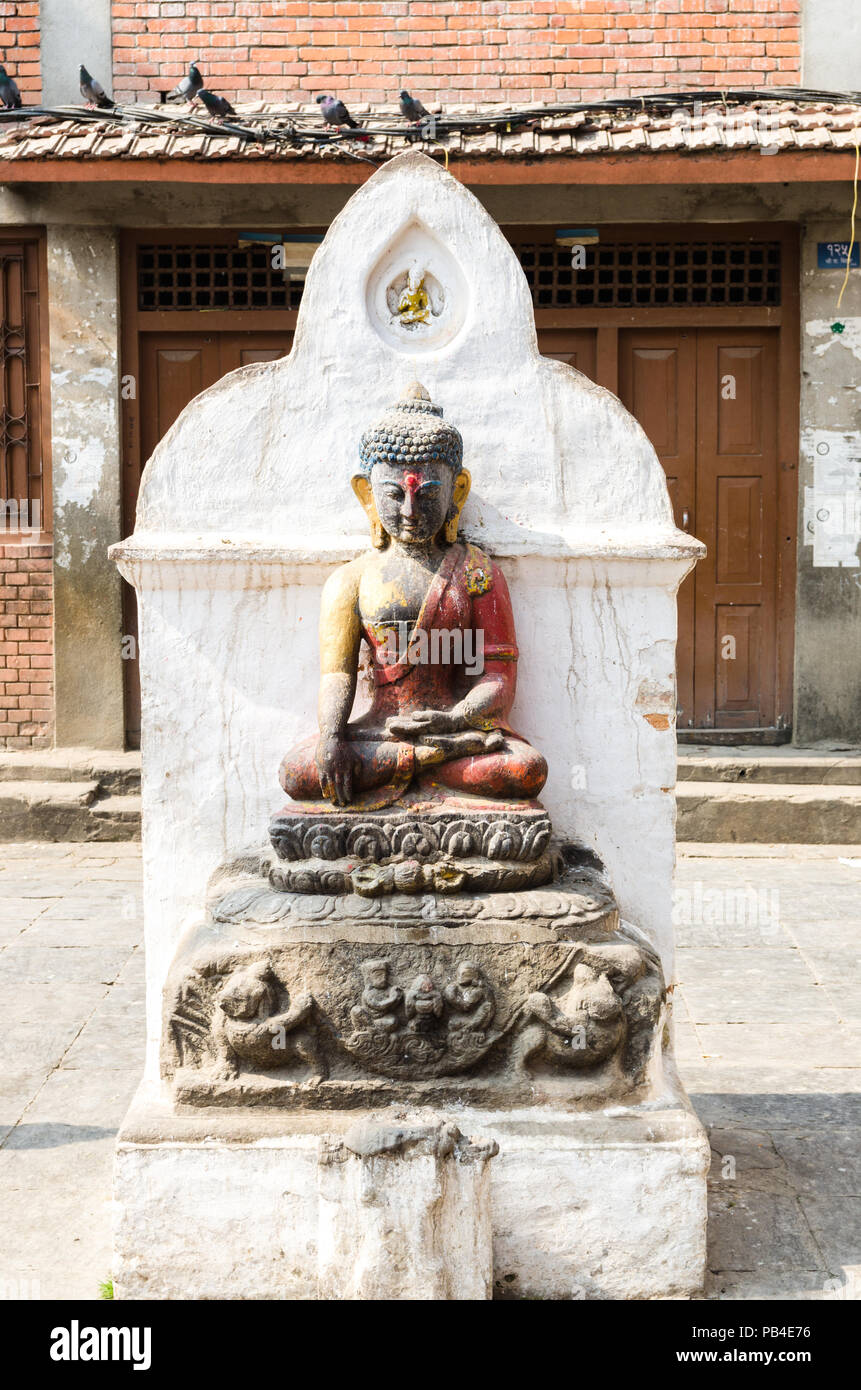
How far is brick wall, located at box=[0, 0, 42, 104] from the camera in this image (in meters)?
8.03

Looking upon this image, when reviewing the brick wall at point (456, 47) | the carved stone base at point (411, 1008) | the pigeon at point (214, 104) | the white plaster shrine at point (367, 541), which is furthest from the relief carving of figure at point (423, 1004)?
the brick wall at point (456, 47)

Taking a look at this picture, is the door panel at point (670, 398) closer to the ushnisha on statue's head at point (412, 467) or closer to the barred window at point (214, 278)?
the barred window at point (214, 278)

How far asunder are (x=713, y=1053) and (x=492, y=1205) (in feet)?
6.09

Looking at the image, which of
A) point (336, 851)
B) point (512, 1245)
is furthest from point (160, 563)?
point (512, 1245)

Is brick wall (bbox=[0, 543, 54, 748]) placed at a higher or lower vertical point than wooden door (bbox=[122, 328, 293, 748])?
lower

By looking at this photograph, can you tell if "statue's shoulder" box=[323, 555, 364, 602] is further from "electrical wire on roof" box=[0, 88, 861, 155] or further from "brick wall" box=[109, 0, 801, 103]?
"brick wall" box=[109, 0, 801, 103]

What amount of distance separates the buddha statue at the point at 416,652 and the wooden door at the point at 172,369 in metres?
4.97

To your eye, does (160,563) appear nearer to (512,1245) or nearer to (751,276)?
(512,1245)

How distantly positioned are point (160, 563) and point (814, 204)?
560 centimetres

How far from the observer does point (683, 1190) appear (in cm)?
308

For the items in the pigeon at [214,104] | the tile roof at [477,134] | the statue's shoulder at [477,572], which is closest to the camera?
the statue's shoulder at [477,572]

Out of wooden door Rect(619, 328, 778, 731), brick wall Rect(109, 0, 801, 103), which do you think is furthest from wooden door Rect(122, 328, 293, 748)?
wooden door Rect(619, 328, 778, 731)

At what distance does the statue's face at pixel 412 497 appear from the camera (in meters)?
3.37

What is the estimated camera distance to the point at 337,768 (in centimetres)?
329
